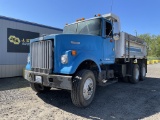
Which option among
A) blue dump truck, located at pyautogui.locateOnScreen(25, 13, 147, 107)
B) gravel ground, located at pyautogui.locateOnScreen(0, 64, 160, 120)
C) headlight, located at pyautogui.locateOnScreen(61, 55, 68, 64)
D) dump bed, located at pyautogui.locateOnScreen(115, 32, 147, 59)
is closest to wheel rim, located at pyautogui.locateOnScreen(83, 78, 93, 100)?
blue dump truck, located at pyautogui.locateOnScreen(25, 13, 147, 107)

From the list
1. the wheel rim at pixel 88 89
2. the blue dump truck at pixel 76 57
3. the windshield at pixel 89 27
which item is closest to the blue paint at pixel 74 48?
the blue dump truck at pixel 76 57

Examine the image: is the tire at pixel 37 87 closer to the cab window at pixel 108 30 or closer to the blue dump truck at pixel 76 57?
the blue dump truck at pixel 76 57

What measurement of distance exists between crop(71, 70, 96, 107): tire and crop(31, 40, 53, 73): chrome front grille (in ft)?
2.77

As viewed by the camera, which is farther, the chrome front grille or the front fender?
the chrome front grille

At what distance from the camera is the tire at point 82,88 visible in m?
4.43

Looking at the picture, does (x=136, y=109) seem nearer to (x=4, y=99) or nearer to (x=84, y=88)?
(x=84, y=88)

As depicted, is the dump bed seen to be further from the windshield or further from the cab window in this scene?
the windshield

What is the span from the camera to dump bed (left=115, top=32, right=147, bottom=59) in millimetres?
7336

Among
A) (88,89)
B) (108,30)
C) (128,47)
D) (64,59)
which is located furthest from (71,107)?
(128,47)

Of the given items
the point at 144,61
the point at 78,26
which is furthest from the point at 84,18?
the point at 144,61

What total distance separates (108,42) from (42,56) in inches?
107

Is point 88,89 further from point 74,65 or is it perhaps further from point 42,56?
point 42,56

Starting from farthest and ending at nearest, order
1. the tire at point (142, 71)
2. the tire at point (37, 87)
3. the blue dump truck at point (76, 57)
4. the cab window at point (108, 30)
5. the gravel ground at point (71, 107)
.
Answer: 1. the tire at point (142, 71)
2. the cab window at point (108, 30)
3. the tire at point (37, 87)
4. the blue dump truck at point (76, 57)
5. the gravel ground at point (71, 107)

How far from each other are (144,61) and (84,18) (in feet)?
20.6
